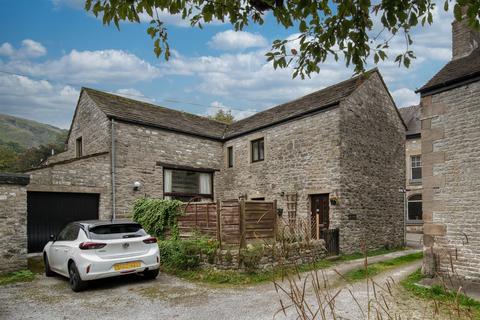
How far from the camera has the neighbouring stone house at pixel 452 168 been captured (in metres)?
7.50

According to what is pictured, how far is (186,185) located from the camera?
17.6 m

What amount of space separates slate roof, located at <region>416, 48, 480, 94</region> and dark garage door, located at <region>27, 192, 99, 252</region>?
40.9 feet

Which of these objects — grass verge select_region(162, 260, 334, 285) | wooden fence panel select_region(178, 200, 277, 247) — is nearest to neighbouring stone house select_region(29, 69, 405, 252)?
wooden fence panel select_region(178, 200, 277, 247)

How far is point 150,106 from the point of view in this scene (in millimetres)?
18406

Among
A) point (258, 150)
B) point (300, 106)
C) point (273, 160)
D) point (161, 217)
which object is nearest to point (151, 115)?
point (258, 150)

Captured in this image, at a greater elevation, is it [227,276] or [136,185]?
[136,185]

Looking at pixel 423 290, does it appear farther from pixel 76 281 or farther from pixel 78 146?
pixel 78 146

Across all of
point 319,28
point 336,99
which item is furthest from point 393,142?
point 319,28

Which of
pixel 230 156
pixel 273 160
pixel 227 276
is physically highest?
pixel 230 156

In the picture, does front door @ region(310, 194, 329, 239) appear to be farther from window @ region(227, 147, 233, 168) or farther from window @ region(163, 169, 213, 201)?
window @ region(163, 169, 213, 201)

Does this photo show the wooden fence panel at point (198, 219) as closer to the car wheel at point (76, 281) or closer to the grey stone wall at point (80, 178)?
the car wheel at point (76, 281)

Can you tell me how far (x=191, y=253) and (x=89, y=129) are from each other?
33.2ft

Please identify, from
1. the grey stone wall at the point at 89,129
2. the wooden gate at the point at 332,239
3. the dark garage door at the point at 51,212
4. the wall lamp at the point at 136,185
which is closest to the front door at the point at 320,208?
the wooden gate at the point at 332,239

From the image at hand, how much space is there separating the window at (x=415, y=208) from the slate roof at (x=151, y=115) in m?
13.6
